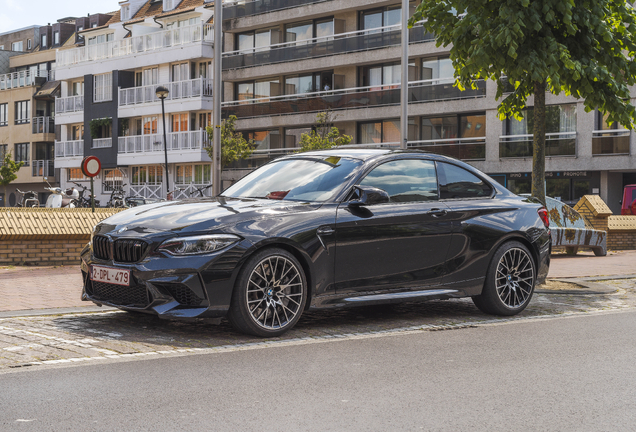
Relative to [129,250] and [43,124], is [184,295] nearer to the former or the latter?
[129,250]

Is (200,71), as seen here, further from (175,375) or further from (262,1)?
(175,375)

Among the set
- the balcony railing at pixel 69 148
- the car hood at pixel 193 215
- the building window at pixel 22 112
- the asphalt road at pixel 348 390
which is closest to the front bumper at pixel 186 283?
the car hood at pixel 193 215

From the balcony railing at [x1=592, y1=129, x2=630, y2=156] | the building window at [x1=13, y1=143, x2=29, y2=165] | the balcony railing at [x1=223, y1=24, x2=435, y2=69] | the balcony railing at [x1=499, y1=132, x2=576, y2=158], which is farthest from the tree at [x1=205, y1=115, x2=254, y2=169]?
the building window at [x1=13, y1=143, x2=29, y2=165]

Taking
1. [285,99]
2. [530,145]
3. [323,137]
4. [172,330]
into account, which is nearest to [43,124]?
[285,99]

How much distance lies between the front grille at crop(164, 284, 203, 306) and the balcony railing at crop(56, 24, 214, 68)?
47327 mm

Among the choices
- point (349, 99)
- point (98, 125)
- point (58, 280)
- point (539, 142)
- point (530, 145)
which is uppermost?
point (349, 99)

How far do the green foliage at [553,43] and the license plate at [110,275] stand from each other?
586 cm

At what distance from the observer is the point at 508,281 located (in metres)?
9.02

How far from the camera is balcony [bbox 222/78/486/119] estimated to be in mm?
43250

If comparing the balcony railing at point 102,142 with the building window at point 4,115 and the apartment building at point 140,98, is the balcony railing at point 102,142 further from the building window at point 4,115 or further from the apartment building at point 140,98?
the building window at point 4,115

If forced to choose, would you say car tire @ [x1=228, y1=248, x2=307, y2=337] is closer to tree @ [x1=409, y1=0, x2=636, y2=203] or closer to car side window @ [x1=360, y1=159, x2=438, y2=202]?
car side window @ [x1=360, y1=159, x2=438, y2=202]

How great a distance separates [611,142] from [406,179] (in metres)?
32.3

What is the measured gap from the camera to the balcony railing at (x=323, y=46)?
45.3 metres

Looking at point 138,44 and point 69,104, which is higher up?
point 138,44
